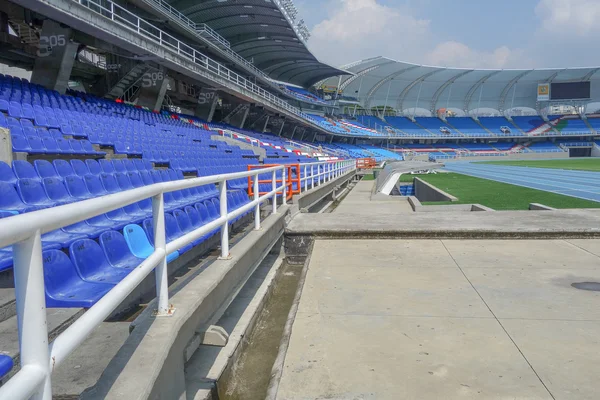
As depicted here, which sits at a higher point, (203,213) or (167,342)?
(203,213)

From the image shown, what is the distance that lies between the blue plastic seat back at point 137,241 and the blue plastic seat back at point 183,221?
73cm

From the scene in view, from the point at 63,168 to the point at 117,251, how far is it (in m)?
2.50

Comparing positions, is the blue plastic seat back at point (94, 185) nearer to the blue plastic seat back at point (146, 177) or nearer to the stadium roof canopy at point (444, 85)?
the blue plastic seat back at point (146, 177)

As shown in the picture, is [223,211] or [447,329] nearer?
[447,329]

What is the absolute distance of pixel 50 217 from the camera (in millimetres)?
1399

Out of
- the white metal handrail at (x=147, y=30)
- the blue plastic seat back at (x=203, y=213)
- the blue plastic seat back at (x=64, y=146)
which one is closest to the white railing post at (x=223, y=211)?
the blue plastic seat back at (x=203, y=213)

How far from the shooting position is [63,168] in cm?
523

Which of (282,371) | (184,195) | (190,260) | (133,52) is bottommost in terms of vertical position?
(282,371)

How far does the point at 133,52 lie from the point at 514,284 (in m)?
20.8

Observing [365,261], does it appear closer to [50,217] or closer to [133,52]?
[50,217]

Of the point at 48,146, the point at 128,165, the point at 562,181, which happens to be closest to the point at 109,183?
the point at 128,165

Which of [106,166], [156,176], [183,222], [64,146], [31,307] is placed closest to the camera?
[31,307]

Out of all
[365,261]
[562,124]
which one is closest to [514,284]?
[365,261]

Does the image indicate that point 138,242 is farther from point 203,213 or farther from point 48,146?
point 48,146
